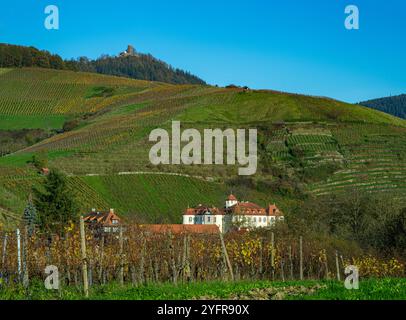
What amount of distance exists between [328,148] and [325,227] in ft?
160

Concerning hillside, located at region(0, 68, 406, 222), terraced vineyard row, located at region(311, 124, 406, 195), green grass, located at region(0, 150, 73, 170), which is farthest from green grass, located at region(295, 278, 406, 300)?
green grass, located at region(0, 150, 73, 170)

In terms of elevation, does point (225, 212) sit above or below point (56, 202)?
below

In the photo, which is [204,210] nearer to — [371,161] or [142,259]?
[371,161]

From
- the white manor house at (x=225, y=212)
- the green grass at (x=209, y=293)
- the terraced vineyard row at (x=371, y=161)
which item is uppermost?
the terraced vineyard row at (x=371, y=161)

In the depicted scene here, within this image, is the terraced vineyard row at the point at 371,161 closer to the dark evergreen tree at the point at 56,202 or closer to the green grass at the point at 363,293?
the dark evergreen tree at the point at 56,202

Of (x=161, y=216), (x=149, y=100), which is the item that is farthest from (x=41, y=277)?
(x=149, y=100)

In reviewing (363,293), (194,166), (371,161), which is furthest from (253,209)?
(363,293)

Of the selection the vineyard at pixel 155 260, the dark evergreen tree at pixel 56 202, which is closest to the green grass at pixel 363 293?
the vineyard at pixel 155 260

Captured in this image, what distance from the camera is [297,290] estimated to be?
508 inches

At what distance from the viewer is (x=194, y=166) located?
7731 cm

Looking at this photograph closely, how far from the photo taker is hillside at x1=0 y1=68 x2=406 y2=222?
223 feet

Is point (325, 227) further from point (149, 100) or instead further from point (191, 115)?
point (149, 100)

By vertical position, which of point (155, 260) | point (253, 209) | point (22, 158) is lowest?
point (155, 260)

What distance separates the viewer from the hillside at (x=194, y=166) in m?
68.1
